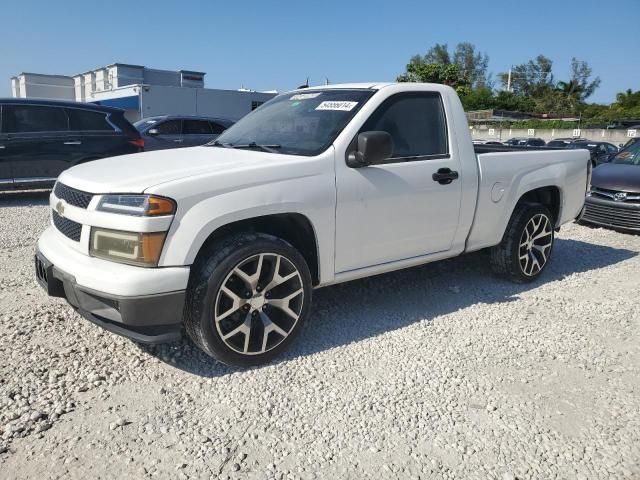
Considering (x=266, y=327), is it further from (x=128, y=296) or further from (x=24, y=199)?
(x=24, y=199)

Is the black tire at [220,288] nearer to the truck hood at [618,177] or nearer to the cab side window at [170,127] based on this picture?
the truck hood at [618,177]

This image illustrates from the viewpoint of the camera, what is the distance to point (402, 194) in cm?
385

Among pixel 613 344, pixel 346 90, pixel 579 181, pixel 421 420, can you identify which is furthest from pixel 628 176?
pixel 421 420

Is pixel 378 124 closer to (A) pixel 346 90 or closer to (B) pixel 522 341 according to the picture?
(A) pixel 346 90

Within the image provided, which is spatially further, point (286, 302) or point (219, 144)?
point (219, 144)

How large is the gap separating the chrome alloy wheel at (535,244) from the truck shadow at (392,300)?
0.19 metres

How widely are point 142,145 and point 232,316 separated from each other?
7480 mm

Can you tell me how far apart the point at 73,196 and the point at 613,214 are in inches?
300

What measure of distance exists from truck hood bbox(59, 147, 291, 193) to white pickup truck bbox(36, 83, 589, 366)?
0.04 ft

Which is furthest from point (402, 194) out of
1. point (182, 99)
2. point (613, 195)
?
point (182, 99)

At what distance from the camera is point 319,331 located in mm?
3910

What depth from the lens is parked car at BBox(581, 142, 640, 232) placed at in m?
7.83

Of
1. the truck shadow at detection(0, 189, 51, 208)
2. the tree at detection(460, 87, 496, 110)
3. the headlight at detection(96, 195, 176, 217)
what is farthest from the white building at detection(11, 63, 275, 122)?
the tree at detection(460, 87, 496, 110)

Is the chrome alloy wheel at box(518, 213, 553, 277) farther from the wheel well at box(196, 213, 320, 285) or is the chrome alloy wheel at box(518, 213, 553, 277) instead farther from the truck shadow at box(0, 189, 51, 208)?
the truck shadow at box(0, 189, 51, 208)
